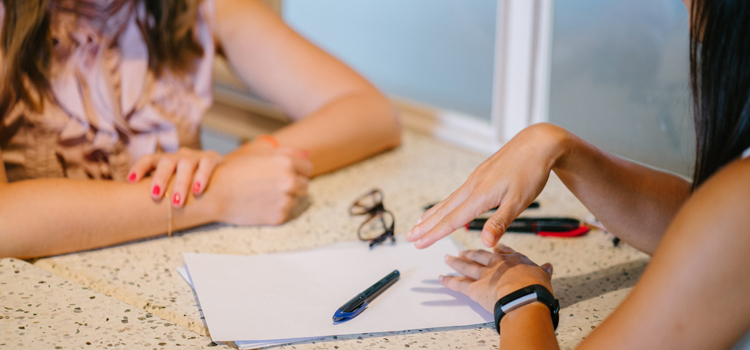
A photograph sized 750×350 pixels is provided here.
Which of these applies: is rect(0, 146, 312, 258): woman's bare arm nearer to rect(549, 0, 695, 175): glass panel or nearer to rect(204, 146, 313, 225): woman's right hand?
rect(204, 146, 313, 225): woman's right hand

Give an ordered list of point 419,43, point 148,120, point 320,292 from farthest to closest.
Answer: point 419,43 → point 148,120 → point 320,292

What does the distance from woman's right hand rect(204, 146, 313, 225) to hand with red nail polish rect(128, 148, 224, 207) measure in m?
0.02

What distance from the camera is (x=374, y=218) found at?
858 mm

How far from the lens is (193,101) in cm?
108

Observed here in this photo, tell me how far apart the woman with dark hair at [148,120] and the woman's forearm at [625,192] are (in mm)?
415

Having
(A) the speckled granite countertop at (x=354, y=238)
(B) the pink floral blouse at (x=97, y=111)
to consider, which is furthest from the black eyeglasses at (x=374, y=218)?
(B) the pink floral blouse at (x=97, y=111)

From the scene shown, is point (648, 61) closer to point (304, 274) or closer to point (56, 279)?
point (304, 274)

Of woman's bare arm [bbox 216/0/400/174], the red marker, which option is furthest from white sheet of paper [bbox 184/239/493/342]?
woman's bare arm [bbox 216/0/400/174]

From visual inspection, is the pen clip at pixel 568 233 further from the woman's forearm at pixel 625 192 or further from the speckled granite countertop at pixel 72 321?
the speckled granite countertop at pixel 72 321

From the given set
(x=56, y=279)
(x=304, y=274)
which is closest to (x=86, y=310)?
(x=56, y=279)

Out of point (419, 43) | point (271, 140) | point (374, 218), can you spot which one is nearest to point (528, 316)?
point (374, 218)

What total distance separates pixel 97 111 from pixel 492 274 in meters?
0.71

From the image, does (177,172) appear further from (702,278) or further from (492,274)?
(702,278)

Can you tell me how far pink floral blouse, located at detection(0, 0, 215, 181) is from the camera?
92cm
